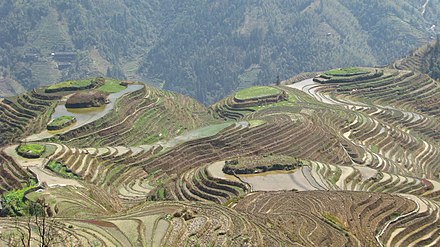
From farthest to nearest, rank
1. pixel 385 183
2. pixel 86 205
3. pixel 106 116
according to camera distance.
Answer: pixel 106 116
pixel 385 183
pixel 86 205

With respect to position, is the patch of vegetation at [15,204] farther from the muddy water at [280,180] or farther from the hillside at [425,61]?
the hillside at [425,61]

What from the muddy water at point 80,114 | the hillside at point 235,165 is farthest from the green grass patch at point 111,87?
the muddy water at point 80,114

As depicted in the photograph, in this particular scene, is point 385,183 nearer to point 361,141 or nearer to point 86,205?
point 361,141

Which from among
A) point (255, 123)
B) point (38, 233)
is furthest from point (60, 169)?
point (255, 123)

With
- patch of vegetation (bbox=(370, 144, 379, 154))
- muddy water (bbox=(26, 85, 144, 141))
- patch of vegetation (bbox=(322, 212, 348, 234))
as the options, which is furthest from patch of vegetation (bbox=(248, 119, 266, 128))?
patch of vegetation (bbox=(322, 212, 348, 234))

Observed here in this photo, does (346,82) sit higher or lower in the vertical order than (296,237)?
lower

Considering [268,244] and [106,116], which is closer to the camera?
[268,244]

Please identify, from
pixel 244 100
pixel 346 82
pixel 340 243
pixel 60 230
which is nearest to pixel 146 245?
pixel 60 230

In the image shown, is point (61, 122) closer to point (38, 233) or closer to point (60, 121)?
point (60, 121)
